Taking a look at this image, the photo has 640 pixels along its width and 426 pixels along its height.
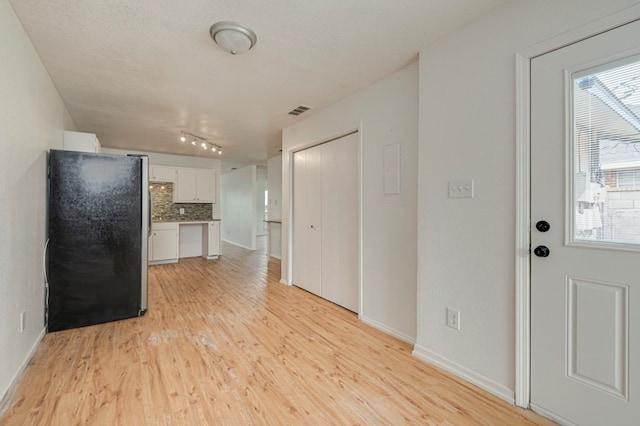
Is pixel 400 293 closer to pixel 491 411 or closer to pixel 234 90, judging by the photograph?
pixel 491 411

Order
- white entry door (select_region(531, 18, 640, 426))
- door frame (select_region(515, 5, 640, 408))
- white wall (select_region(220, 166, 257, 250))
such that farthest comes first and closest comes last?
white wall (select_region(220, 166, 257, 250)) → door frame (select_region(515, 5, 640, 408)) → white entry door (select_region(531, 18, 640, 426))

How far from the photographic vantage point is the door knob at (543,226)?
1.59m

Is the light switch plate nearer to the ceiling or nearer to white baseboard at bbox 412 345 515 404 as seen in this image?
the ceiling

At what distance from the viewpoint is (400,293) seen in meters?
2.61

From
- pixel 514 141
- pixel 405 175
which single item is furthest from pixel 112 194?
pixel 514 141

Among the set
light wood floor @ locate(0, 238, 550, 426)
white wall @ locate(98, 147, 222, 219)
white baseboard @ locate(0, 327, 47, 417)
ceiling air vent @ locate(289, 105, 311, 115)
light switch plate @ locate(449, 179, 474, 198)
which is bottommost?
light wood floor @ locate(0, 238, 550, 426)

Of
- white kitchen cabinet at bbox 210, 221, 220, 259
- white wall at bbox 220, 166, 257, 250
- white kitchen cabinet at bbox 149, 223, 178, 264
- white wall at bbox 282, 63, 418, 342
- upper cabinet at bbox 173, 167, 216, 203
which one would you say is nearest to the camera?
white wall at bbox 282, 63, 418, 342

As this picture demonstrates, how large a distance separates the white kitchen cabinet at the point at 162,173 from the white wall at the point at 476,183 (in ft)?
18.7

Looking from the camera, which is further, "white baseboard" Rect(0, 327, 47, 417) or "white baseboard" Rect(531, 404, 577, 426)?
"white baseboard" Rect(0, 327, 47, 417)

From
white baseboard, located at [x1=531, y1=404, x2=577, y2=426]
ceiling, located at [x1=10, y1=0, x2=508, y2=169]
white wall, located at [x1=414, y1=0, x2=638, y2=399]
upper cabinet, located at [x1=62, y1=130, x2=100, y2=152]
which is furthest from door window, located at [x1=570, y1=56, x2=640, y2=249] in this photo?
upper cabinet, located at [x1=62, y1=130, x2=100, y2=152]

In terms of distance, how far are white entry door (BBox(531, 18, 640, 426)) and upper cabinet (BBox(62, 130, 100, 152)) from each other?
14.2 ft

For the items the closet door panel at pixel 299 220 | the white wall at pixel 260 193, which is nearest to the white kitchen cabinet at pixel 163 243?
the closet door panel at pixel 299 220

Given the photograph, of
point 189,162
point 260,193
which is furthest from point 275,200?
point 260,193

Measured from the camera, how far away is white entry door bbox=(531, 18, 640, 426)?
1358 millimetres
